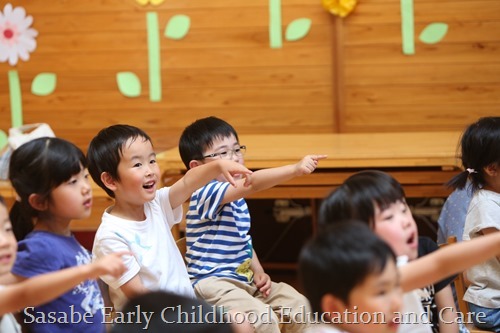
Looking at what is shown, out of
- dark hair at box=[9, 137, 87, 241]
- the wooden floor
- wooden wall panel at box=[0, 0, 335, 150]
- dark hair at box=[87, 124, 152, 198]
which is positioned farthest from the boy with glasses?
wooden wall panel at box=[0, 0, 335, 150]

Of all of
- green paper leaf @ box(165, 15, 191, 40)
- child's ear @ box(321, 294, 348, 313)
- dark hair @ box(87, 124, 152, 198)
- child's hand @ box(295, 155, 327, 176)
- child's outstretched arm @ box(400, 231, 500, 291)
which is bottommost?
child's ear @ box(321, 294, 348, 313)

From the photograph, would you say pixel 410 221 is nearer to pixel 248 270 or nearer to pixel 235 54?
pixel 248 270

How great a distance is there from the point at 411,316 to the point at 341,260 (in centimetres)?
44

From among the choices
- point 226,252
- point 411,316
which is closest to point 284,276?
point 226,252

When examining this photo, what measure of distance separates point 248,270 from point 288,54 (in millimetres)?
2253

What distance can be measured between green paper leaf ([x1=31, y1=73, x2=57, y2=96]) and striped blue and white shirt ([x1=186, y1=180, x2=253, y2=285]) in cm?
258

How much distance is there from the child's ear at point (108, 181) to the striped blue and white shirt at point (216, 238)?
1.23ft

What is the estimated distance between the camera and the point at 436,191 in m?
3.63

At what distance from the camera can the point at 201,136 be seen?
9.56 ft

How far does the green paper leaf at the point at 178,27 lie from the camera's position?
16.0 ft

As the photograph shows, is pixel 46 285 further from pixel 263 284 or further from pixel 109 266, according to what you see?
pixel 263 284

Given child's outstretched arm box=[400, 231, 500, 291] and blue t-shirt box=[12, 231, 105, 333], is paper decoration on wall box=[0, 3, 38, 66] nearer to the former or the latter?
blue t-shirt box=[12, 231, 105, 333]

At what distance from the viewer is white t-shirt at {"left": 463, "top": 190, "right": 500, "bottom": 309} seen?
253 cm

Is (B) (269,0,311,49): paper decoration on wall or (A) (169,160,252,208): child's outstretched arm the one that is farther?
(B) (269,0,311,49): paper decoration on wall
